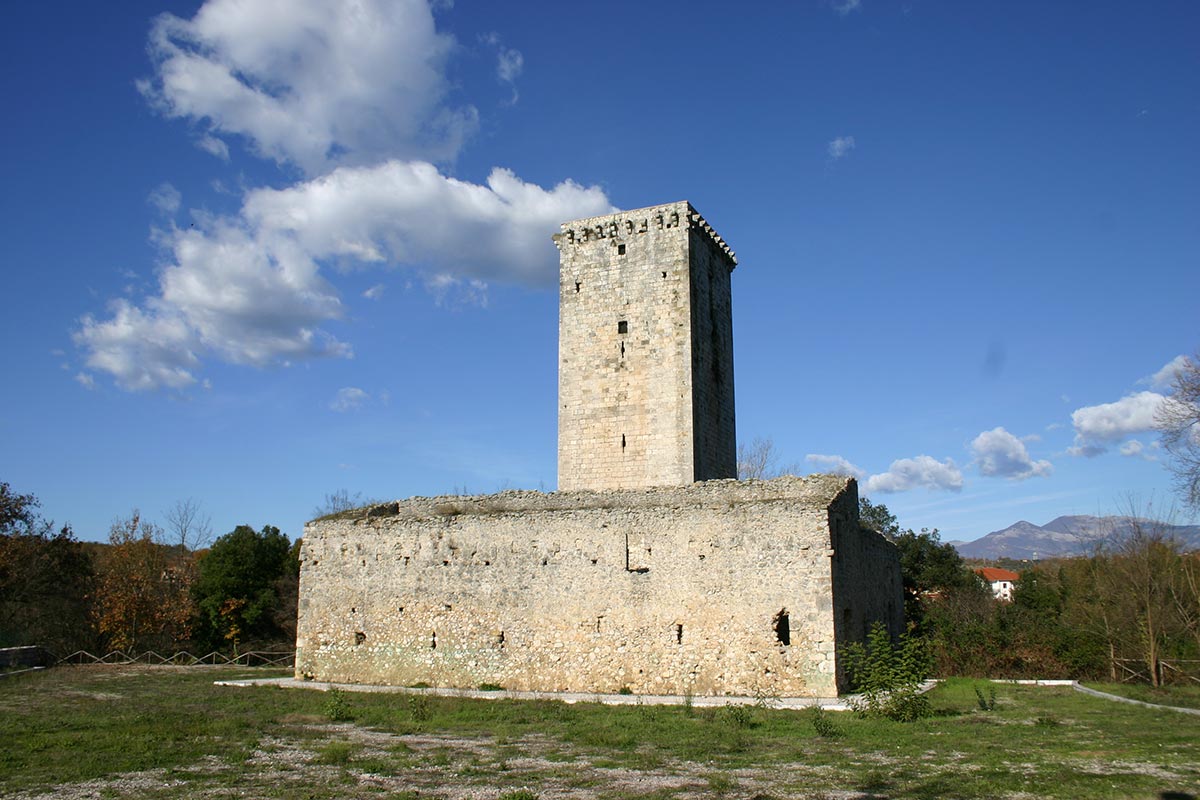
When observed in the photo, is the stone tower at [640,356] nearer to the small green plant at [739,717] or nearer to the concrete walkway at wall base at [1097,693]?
the concrete walkway at wall base at [1097,693]

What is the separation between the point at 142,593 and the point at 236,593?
351 cm

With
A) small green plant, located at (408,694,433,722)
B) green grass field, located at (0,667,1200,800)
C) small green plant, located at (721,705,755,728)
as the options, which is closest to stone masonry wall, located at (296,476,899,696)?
green grass field, located at (0,667,1200,800)

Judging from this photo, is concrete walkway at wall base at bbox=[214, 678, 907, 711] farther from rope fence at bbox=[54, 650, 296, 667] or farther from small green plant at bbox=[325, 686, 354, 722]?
rope fence at bbox=[54, 650, 296, 667]

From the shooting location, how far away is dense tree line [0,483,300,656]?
97.1ft

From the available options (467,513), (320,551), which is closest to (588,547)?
(467,513)

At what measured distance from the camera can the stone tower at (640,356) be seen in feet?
71.2

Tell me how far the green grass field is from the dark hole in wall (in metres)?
2.12

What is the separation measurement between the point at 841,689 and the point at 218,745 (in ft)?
33.4

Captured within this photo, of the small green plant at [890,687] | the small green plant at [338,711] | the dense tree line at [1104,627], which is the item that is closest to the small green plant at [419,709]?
the small green plant at [338,711]

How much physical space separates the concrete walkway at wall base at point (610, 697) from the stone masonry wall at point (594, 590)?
32cm

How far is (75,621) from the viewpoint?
31422 mm

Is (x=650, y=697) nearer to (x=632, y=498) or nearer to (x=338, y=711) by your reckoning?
(x=632, y=498)

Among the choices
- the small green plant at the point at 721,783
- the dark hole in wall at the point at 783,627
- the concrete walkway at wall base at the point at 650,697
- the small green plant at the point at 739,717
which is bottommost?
the concrete walkway at wall base at the point at 650,697

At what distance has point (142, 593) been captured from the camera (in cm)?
3278
